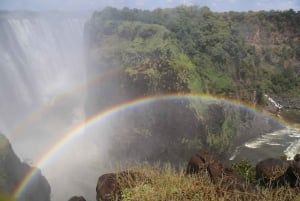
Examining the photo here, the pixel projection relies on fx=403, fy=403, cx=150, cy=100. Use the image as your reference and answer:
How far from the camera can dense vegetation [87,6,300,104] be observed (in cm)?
3066

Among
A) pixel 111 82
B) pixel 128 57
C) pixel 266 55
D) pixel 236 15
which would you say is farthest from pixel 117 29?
pixel 236 15

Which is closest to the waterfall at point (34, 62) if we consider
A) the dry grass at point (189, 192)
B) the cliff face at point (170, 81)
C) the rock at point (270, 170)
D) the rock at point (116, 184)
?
the cliff face at point (170, 81)

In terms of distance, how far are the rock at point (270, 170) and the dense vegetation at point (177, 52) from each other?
1709cm

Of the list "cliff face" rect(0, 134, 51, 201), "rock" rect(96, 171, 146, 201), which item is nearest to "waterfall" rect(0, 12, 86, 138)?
"cliff face" rect(0, 134, 51, 201)

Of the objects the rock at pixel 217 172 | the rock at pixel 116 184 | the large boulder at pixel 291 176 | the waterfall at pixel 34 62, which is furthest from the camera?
the waterfall at pixel 34 62

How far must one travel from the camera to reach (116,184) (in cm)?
1105

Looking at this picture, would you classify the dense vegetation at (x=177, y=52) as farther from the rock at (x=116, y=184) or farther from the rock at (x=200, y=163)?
the rock at (x=116, y=184)

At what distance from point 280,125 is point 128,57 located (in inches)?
718

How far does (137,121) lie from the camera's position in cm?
2853

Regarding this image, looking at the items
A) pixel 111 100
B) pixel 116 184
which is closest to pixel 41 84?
pixel 111 100

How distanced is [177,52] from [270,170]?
76.6 ft

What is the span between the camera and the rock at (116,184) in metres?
10.7

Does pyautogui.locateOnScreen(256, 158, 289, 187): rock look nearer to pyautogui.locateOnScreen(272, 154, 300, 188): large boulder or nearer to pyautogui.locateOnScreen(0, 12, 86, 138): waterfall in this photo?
pyautogui.locateOnScreen(272, 154, 300, 188): large boulder

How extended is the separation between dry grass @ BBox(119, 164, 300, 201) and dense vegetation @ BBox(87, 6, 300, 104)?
18923 millimetres
